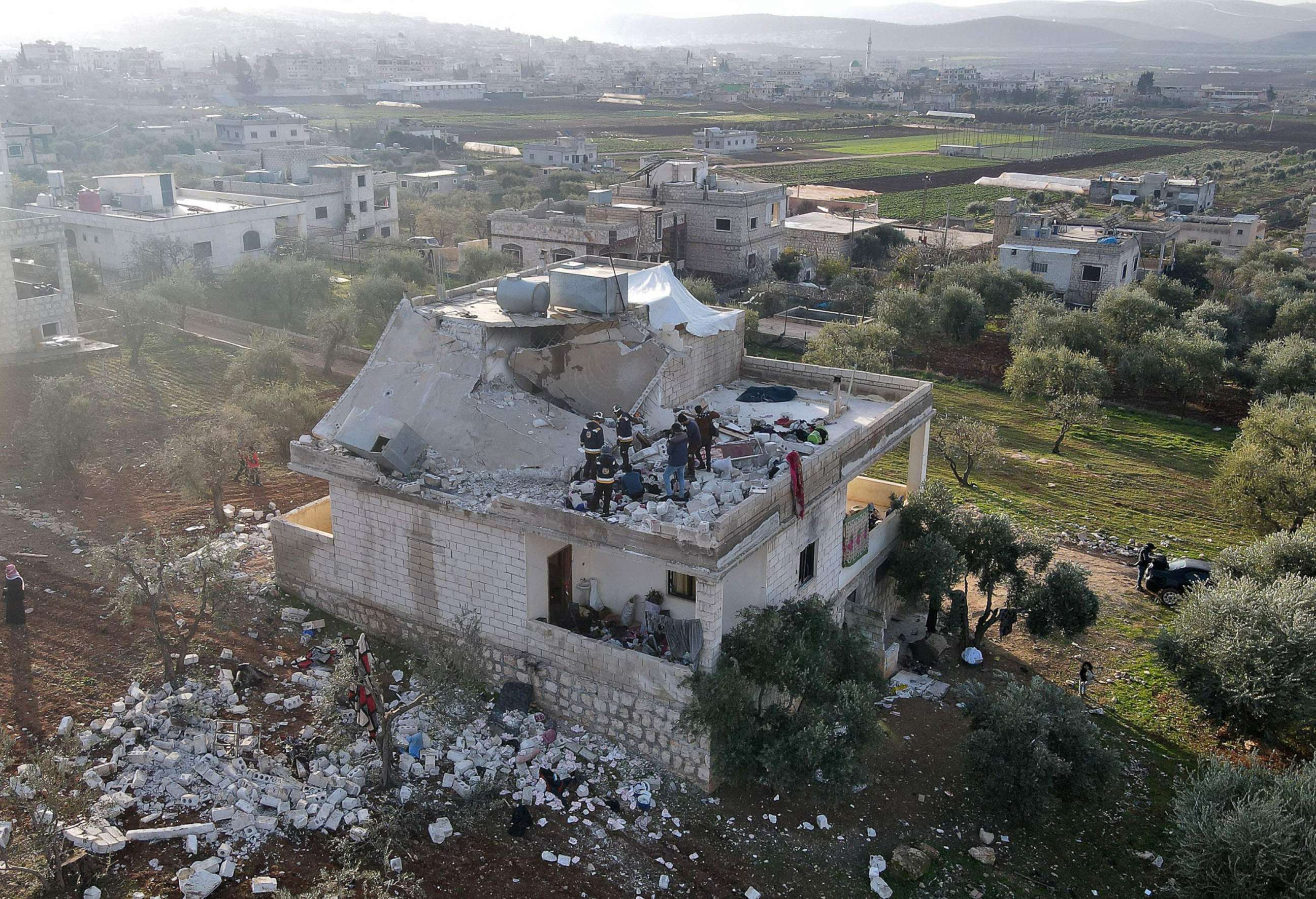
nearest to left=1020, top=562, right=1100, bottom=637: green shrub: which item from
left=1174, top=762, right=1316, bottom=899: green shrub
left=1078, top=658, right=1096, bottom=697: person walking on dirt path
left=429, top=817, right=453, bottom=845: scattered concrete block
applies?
left=1078, top=658, right=1096, bottom=697: person walking on dirt path

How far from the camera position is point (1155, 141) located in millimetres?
122125

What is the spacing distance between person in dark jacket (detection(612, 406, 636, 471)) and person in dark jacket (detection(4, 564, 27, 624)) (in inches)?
372

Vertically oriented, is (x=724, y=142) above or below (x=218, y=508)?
above

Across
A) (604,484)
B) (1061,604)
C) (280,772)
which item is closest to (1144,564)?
(1061,604)

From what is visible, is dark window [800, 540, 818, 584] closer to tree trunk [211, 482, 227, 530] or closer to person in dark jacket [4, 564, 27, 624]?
tree trunk [211, 482, 227, 530]

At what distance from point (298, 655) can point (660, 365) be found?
23.9 ft

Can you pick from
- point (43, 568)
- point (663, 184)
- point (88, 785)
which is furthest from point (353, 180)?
point (88, 785)

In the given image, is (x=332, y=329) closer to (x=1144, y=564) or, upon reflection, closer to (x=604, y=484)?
(x=604, y=484)

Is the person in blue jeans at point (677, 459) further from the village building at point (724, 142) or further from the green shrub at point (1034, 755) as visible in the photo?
the village building at point (724, 142)

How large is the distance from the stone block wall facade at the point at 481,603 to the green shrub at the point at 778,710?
0.39 metres

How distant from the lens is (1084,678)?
17.2 meters

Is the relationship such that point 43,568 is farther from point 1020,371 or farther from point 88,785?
point 1020,371

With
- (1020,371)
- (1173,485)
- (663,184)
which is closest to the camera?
(1173,485)

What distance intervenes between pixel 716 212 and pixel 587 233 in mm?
7979
